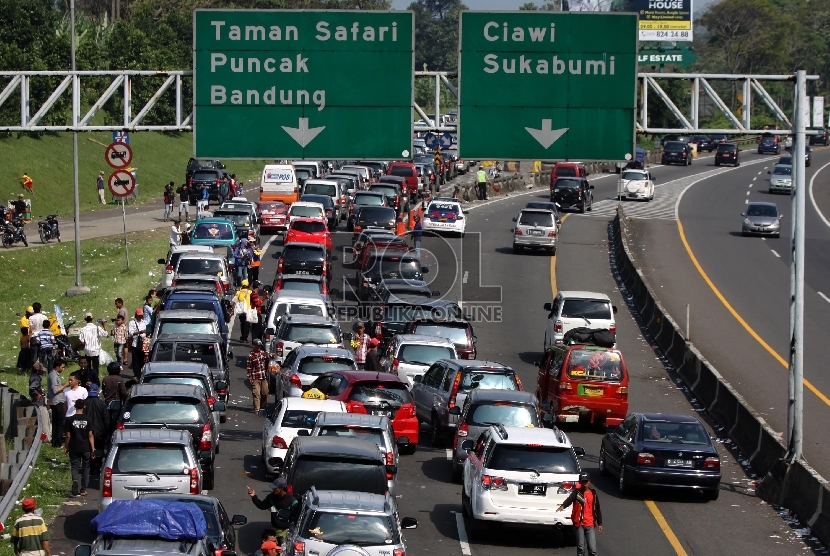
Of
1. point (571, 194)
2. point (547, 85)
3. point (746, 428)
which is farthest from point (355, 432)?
point (571, 194)

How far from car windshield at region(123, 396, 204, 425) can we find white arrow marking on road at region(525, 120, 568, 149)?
694 centimetres

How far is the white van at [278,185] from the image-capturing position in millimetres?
55500

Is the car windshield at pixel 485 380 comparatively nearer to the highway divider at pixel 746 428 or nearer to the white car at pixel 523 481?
the highway divider at pixel 746 428

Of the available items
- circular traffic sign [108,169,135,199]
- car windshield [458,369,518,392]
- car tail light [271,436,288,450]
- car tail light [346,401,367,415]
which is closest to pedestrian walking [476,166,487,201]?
circular traffic sign [108,169,135,199]

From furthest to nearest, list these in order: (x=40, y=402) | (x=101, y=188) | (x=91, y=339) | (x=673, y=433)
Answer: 1. (x=101, y=188)
2. (x=91, y=339)
3. (x=40, y=402)
4. (x=673, y=433)

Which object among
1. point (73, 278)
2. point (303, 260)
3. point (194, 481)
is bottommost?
point (194, 481)

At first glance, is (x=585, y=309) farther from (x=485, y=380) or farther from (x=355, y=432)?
(x=355, y=432)

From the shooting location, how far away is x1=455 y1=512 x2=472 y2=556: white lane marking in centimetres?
1752

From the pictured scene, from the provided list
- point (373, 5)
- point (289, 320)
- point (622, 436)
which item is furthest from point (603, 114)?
point (373, 5)

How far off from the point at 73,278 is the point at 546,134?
26332 mm

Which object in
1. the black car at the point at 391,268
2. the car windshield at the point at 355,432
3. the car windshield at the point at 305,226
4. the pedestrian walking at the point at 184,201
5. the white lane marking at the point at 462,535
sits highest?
the pedestrian walking at the point at 184,201

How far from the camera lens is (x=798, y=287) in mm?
21656

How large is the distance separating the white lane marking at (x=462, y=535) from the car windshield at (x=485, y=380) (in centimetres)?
454

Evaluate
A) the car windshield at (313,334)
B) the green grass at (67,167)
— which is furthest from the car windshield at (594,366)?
the green grass at (67,167)
